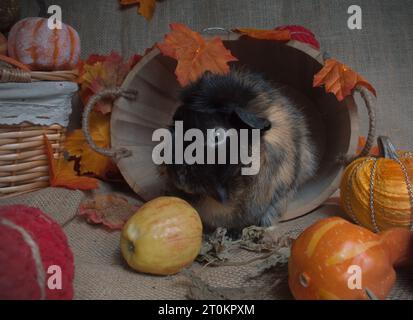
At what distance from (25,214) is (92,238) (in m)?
0.44

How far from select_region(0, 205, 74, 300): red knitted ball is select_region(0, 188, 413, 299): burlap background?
106 mm

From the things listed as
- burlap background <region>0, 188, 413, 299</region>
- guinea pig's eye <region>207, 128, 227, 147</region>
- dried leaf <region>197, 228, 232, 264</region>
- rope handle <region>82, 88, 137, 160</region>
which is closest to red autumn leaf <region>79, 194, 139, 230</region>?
burlap background <region>0, 188, 413, 299</region>

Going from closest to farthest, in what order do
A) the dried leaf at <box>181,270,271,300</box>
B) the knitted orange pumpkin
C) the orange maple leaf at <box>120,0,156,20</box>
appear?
the dried leaf at <box>181,270,271,300</box>
the knitted orange pumpkin
the orange maple leaf at <box>120,0,156,20</box>

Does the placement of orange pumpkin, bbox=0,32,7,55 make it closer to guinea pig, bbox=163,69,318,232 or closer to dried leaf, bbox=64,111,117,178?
dried leaf, bbox=64,111,117,178

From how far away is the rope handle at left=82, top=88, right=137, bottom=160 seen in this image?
Answer: 1327 millimetres

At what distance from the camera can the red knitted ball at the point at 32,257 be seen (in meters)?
0.66

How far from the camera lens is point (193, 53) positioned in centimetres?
125

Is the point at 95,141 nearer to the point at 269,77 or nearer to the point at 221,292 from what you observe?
the point at 269,77

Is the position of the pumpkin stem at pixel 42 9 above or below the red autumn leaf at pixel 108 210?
above

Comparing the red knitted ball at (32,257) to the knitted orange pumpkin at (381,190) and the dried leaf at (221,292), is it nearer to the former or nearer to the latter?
the dried leaf at (221,292)

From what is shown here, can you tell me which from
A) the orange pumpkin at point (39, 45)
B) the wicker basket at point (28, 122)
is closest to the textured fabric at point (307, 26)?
the orange pumpkin at point (39, 45)

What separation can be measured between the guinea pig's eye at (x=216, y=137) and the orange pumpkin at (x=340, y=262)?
344 mm

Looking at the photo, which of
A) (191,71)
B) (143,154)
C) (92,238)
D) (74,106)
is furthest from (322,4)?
(92,238)

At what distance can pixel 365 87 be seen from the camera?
4.28 feet
